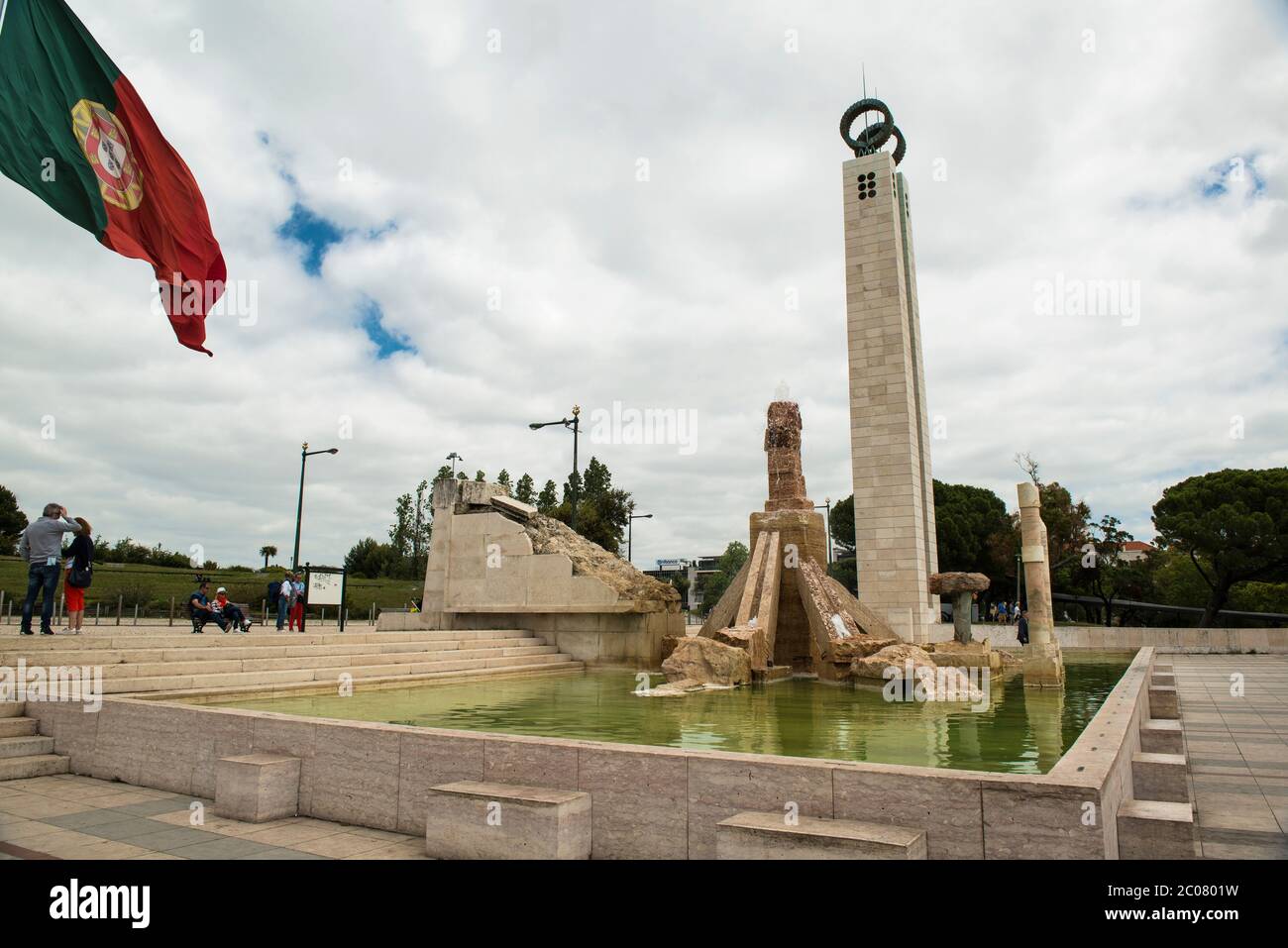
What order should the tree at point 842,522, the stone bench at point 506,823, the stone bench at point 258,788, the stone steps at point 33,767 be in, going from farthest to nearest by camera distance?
the tree at point 842,522
the stone steps at point 33,767
the stone bench at point 258,788
the stone bench at point 506,823

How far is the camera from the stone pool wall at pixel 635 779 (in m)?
3.55

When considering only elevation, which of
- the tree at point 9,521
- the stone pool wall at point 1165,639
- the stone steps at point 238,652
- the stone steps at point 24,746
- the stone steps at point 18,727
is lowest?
Answer: the stone pool wall at point 1165,639

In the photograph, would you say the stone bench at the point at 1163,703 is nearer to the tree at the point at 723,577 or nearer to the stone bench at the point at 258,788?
the stone bench at the point at 258,788

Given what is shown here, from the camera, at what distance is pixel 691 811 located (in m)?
4.22

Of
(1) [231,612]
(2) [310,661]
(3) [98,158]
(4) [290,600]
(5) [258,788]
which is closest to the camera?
(5) [258,788]

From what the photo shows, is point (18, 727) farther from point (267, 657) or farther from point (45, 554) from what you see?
point (267, 657)

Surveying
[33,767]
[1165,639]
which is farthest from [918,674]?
[1165,639]

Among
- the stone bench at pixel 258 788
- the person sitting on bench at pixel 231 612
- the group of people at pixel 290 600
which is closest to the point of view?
the stone bench at pixel 258 788

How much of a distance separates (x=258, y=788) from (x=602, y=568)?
11.9 metres

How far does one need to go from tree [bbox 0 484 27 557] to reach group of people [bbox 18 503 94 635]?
45.4 m

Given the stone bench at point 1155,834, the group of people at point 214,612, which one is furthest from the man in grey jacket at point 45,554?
the stone bench at point 1155,834

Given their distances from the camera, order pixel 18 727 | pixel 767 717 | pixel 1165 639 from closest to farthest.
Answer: pixel 18 727 < pixel 767 717 < pixel 1165 639

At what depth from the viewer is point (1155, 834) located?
13.2 ft

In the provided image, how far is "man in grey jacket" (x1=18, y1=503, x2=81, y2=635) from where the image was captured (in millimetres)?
8859
